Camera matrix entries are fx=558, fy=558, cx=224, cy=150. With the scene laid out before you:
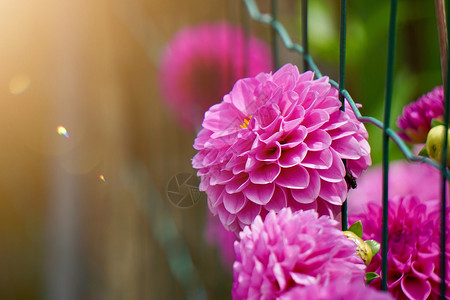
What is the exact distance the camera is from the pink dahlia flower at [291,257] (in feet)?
0.68

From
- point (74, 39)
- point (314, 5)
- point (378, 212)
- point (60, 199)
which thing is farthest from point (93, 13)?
point (378, 212)

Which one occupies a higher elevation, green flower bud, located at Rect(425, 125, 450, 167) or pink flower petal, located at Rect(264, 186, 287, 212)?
green flower bud, located at Rect(425, 125, 450, 167)

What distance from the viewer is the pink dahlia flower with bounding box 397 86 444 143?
307 mm

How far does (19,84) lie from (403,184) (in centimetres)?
90

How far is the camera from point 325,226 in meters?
0.22

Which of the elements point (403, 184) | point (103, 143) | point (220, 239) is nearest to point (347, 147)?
point (403, 184)

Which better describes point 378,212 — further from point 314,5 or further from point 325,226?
point 314,5

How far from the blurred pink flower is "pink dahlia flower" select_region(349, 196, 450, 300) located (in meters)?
0.43

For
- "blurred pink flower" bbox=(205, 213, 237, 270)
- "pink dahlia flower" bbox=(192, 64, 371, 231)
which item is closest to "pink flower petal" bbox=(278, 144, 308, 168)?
"pink dahlia flower" bbox=(192, 64, 371, 231)

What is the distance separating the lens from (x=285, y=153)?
0.84 feet

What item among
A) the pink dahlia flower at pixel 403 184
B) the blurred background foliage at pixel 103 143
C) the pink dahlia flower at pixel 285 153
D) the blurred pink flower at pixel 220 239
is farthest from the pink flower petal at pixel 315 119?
the blurred background foliage at pixel 103 143

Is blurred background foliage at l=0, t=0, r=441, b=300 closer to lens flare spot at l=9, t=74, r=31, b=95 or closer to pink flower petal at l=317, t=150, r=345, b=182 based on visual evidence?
lens flare spot at l=9, t=74, r=31, b=95

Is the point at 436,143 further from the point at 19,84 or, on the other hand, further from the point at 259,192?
the point at 19,84

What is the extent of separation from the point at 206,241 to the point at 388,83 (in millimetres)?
709
